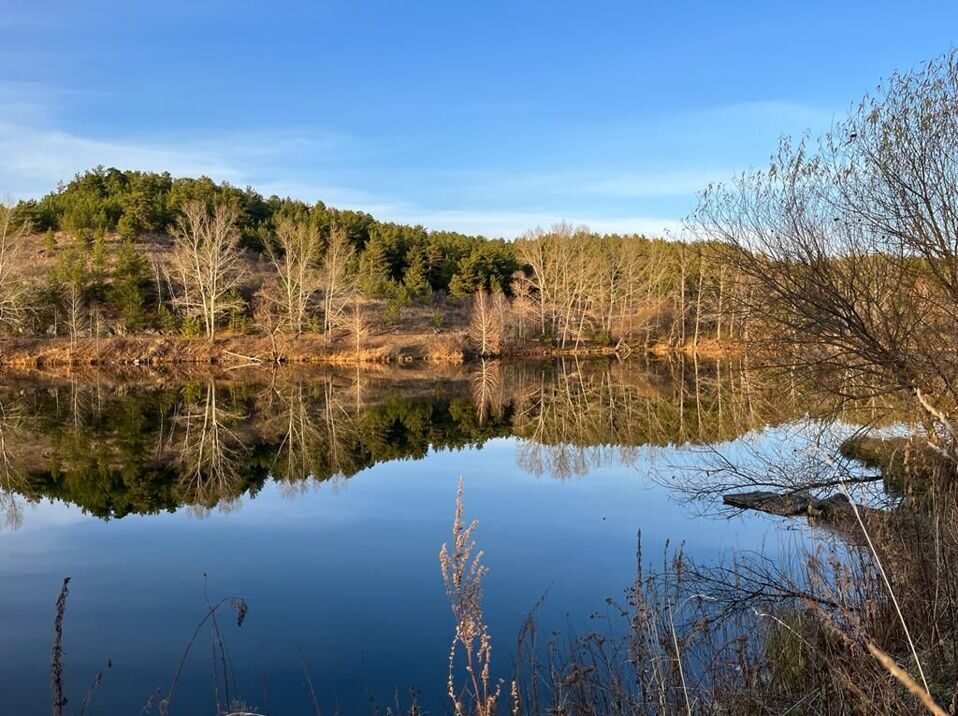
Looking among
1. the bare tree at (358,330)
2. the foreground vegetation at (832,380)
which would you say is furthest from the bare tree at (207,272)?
the foreground vegetation at (832,380)

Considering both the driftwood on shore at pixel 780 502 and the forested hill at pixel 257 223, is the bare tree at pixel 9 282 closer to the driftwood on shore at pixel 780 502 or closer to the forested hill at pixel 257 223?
the forested hill at pixel 257 223

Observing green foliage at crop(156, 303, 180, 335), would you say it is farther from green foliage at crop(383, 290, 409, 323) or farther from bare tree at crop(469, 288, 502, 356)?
bare tree at crop(469, 288, 502, 356)

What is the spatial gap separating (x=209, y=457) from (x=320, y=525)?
683cm

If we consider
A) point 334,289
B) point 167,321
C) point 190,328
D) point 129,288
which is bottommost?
point 190,328

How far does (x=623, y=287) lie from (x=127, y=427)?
41.5 metres

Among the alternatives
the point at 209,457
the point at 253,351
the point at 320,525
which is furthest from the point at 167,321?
the point at 320,525

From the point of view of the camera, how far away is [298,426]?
74.8 ft


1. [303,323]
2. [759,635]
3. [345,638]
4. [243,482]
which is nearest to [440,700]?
[345,638]

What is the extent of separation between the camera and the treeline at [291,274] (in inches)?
1742

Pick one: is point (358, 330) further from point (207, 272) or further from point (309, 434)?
point (309, 434)

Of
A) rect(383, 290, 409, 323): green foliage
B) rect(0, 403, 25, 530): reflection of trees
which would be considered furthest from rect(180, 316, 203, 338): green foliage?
rect(0, 403, 25, 530): reflection of trees

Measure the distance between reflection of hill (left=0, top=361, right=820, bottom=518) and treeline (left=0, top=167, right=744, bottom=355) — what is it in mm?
10927

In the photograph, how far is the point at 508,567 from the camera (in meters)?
10.3

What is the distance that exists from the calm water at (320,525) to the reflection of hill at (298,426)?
11 cm
